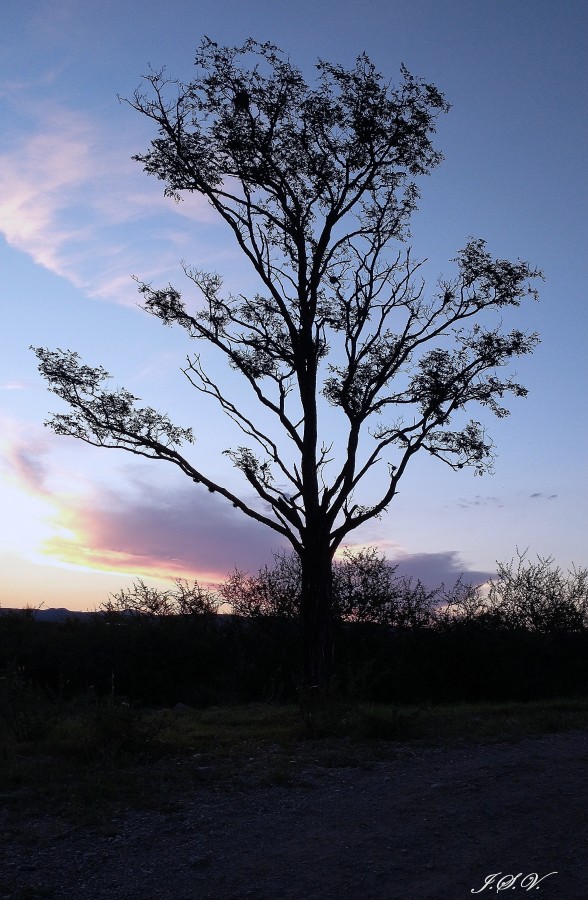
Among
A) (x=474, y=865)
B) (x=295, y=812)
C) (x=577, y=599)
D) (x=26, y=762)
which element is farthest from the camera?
(x=577, y=599)

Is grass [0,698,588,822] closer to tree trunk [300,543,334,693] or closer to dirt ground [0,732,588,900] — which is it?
dirt ground [0,732,588,900]

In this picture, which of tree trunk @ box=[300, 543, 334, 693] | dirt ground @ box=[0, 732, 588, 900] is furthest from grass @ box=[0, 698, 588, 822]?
tree trunk @ box=[300, 543, 334, 693]

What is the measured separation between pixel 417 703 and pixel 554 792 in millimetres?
10392

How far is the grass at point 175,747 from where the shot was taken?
8.21m

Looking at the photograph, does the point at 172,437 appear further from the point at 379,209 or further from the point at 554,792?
the point at 554,792

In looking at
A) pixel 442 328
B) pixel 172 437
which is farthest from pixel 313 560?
pixel 442 328

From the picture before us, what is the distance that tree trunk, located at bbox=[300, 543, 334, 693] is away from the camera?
1502 cm

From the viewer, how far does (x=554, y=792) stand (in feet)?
24.7
